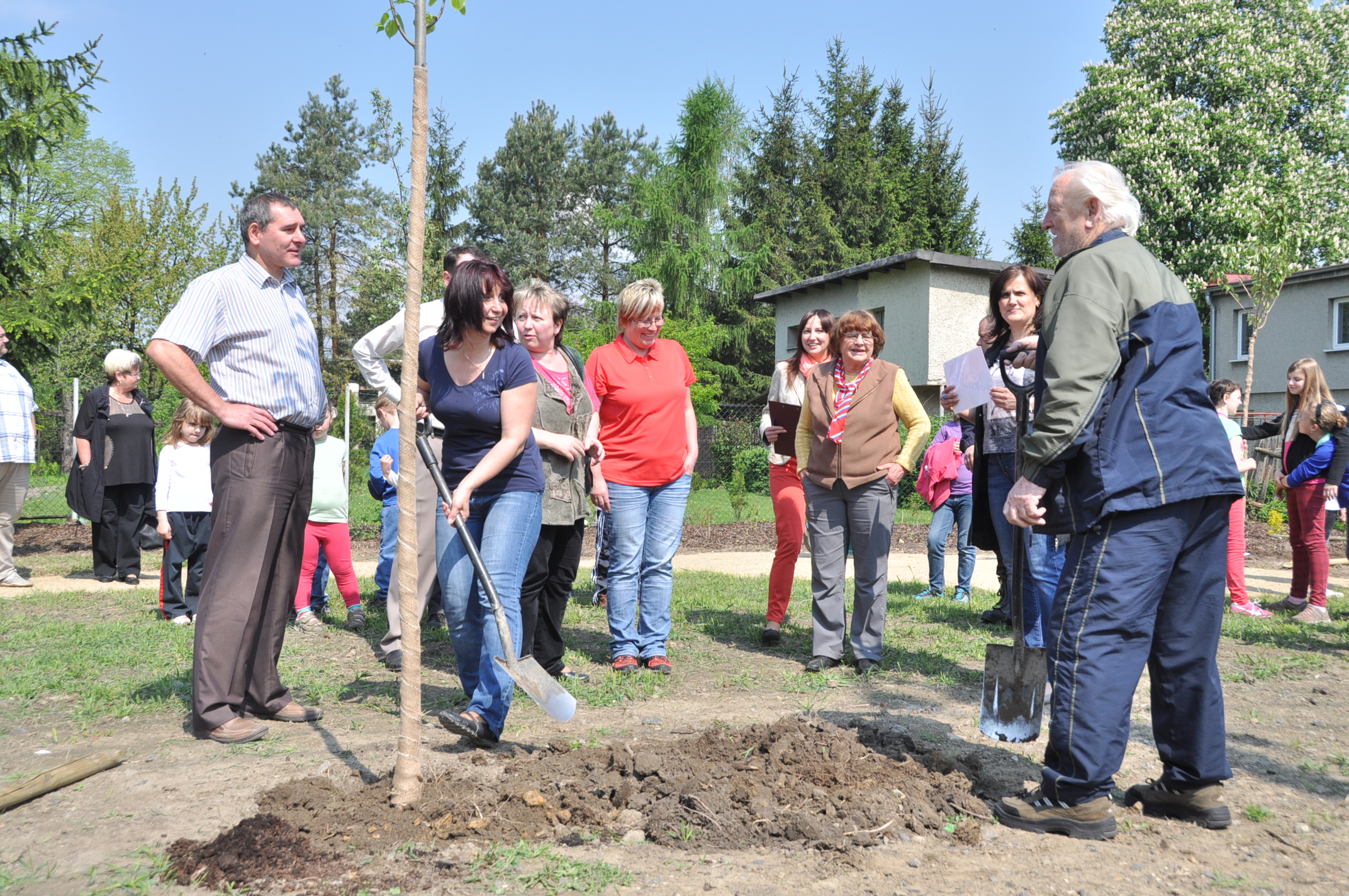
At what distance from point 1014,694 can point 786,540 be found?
2.61m

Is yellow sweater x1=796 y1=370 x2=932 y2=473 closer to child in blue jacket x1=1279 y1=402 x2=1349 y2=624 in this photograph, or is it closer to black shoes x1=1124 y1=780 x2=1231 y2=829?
black shoes x1=1124 y1=780 x2=1231 y2=829

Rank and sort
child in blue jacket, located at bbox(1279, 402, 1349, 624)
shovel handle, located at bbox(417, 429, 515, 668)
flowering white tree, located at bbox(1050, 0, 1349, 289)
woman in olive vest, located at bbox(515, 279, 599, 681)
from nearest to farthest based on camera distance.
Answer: shovel handle, located at bbox(417, 429, 515, 668) → woman in olive vest, located at bbox(515, 279, 599, 681) → child in blue jacket, located at bbox(1279, 402, 1349, 624) → flowering white tree, located at bbox(1050, 0, 1349, 289)

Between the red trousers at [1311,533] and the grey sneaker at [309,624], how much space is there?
733cm

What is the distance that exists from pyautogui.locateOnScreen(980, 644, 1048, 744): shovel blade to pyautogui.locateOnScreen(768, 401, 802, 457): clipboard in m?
2.65

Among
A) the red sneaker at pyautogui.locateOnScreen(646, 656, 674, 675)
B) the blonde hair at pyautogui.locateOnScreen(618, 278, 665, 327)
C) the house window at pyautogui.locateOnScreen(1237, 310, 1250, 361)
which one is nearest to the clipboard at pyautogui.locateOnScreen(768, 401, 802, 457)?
the blonde hair at pyautogui.locateOnScreen(618, 278, 665, 327)

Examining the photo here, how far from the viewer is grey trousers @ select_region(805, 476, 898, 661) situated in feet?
17.8

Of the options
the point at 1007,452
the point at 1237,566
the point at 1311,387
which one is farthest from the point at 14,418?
the point at 1311,387

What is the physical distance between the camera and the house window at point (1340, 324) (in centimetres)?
2434

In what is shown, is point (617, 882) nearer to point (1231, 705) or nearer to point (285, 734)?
point (285, 734)

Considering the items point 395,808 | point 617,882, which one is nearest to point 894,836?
point 617,882

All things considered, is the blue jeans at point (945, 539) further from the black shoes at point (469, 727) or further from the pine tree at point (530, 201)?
the pine tree at point (530, 201)

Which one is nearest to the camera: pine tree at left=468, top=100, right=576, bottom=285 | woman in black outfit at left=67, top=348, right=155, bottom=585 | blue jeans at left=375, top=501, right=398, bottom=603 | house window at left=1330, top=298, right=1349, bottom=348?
blue jeans at left=375, top=501, right=398, bottom=603

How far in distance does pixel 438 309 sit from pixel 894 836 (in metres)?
3.67

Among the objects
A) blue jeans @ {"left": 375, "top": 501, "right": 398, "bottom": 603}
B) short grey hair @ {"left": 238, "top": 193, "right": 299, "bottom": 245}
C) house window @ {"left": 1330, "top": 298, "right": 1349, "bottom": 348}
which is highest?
house window @ {"left": 1330, "top": 298, "right": 1349, "bottom": 348}
